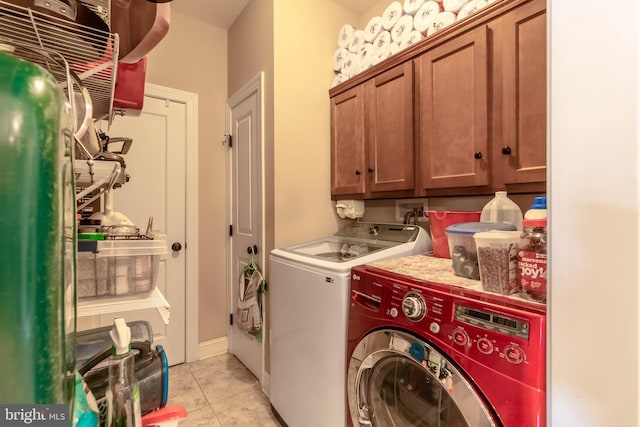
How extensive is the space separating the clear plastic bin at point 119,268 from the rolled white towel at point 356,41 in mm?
1983

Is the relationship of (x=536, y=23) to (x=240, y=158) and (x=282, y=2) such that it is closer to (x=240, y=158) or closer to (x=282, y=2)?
(x=282, y=2)

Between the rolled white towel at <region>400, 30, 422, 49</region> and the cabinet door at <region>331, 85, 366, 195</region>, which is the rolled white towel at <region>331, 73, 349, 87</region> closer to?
the cabinet door at <region>331, 85, 366, 195</region>

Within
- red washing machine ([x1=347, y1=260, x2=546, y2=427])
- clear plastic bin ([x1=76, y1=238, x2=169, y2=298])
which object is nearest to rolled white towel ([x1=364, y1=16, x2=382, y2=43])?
red washing machine ([x1=347, y1=260, x2=546, y2=427])

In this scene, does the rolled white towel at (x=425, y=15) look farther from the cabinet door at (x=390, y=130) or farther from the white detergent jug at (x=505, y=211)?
the white detergent jug at (x=505, y=211)

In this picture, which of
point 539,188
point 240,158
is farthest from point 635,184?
point 240,158

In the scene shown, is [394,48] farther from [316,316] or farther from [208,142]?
[208,142]

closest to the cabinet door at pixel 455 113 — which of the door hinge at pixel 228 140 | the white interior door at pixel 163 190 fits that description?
the door hinge at pixel 228 140

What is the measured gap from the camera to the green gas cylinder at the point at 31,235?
0.26 meters

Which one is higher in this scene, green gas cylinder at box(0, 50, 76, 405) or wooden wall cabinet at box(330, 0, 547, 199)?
wooden wall cabinet at box(330, 0, 547, 199)

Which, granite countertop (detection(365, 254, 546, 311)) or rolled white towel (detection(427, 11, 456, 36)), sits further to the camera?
rolled white towel (detection(427, 11, 456, 36))

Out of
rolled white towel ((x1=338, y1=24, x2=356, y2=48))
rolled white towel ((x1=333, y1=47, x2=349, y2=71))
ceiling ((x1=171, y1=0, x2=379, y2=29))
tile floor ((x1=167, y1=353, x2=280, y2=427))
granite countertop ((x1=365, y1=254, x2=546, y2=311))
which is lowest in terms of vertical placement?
tile floor ((x1=167, y1=353, x2=280, y2=427))

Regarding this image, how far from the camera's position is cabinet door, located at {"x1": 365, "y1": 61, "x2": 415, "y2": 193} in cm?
174

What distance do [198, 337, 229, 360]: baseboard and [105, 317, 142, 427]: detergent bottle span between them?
93.5 inches

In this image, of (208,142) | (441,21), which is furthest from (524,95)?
(208,142)
